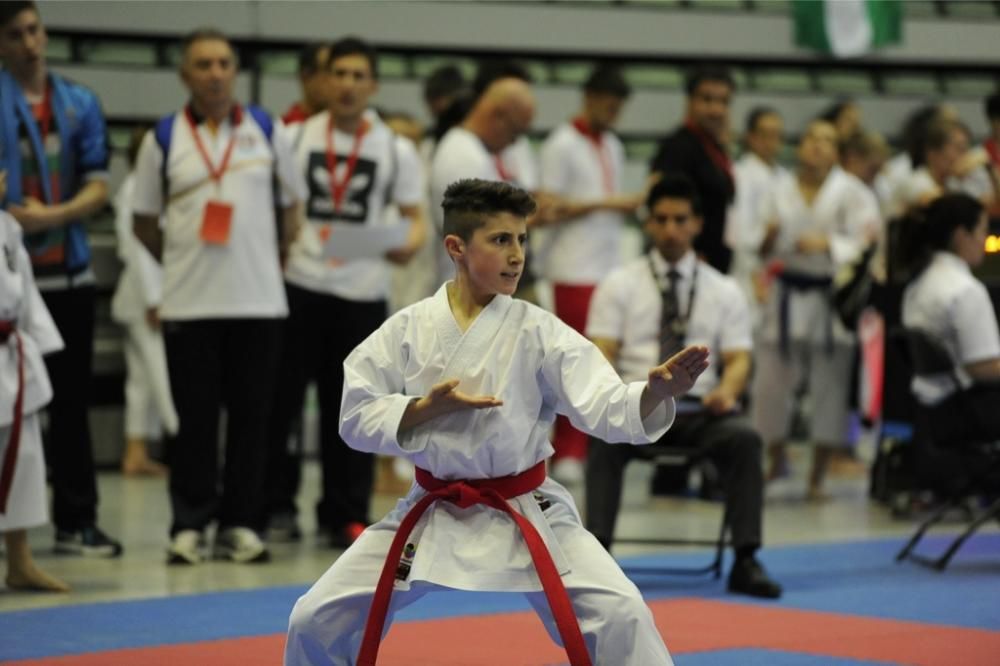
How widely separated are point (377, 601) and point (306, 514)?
13.7 feet

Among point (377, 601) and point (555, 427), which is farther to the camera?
point (555, 427)

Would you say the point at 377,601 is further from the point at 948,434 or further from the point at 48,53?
the point at 48,53

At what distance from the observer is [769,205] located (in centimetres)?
877

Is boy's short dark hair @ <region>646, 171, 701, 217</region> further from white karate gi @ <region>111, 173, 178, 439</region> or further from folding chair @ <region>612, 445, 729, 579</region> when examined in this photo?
white karate gi @ <region>111, 173, 178, 439</region>

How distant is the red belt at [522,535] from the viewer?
11.4 ft

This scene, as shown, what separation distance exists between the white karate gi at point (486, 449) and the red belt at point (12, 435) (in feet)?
6.43

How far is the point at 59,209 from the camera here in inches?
234

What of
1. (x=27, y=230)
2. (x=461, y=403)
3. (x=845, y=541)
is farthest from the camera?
(x=845, y=541)

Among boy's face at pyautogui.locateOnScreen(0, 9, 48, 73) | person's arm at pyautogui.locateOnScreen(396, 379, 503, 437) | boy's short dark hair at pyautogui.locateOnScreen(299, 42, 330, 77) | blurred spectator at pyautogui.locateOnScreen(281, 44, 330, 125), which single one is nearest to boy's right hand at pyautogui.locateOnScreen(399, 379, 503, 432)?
person's arm at pyautogui.locateOnScreen(396, 379, 503, 437)

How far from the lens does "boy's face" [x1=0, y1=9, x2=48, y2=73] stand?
5.94 m

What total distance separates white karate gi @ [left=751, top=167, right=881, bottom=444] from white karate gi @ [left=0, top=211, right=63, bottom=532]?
4.15m

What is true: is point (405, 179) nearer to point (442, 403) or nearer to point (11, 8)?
point (11, 8)

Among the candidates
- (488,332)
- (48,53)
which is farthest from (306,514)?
(488,332)

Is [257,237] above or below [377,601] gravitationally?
above
